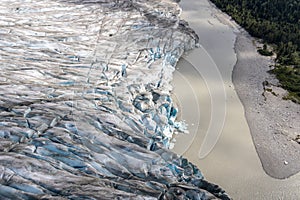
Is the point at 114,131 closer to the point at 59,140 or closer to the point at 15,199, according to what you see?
the point at 59,140

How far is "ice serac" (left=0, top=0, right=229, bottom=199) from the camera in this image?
6246 mm

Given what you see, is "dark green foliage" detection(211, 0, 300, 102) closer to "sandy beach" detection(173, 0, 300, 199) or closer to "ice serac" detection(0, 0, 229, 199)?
"sandy beach" detection(173, 0, 300, 199)

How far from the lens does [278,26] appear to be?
1797 centimetres

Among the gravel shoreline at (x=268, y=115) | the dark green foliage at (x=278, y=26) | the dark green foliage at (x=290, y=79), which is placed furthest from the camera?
the dark green foliage at (x=278, y=26)

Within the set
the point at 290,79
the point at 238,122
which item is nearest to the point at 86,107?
the point at 238,122

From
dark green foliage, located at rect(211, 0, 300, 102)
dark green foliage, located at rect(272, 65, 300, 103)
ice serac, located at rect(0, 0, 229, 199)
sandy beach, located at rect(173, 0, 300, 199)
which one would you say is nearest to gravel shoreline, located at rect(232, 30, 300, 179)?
sandy beach, located at rect(173, 0, 300, 199)

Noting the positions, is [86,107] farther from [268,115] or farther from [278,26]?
[278,26]

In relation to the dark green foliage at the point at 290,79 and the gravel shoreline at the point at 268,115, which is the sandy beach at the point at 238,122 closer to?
the gravel shoreline at the point at 268,115

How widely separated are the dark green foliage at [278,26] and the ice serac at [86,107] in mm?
4348

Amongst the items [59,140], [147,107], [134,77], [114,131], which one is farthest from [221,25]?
[59,140]

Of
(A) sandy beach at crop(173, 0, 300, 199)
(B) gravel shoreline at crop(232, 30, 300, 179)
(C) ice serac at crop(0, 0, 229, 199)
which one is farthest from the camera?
(B) gravel shoreline at crop(232, 30, 300, 179)

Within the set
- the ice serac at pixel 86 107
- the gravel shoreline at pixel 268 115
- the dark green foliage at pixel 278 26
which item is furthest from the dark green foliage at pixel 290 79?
the ice serac at pixel 86 107

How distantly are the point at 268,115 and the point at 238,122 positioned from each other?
111 cm

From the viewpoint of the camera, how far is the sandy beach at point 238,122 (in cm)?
870
